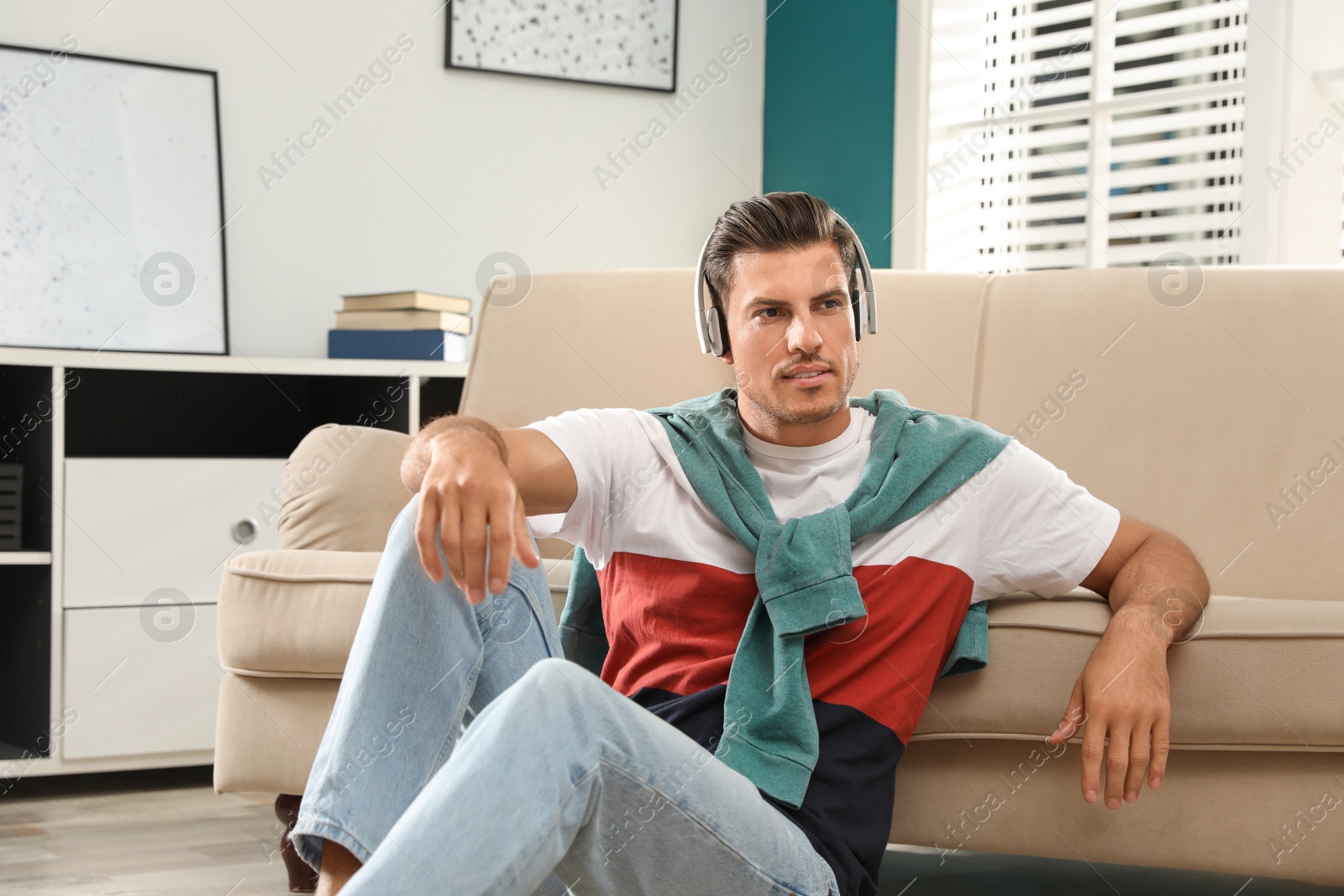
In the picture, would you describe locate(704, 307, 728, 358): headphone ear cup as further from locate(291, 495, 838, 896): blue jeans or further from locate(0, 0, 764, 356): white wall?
locate(0, 0, 764, 356): white wall

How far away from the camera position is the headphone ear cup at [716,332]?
146 centimetres

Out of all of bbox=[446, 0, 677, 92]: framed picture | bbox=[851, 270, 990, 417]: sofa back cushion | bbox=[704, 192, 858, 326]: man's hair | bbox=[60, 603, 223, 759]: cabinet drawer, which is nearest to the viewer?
bbox=[704, 192, 858, 326]: man's hair

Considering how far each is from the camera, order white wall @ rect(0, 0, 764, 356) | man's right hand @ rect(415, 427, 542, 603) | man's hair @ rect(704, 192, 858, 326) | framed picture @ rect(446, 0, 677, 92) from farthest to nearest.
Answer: framed picture @ rect(446, 0, 677, 92) → white wall @ rect(0, 0, 764, 356) → man's hair @ rect(704, 192, 858, 326) → man's right hand @ rect(415, 427, 542, 603)

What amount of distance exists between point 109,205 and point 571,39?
1.22 meters

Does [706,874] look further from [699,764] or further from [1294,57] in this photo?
[1294,57]

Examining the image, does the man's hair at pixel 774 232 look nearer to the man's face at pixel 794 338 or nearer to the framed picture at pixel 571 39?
the man's face at pixel 794 338

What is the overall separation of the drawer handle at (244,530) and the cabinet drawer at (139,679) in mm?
143

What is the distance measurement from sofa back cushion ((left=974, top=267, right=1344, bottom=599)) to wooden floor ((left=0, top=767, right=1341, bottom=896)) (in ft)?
1.62

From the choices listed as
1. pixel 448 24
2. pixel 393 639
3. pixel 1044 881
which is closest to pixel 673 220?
pixel 448 24

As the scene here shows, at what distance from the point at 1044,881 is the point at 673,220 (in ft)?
6.69

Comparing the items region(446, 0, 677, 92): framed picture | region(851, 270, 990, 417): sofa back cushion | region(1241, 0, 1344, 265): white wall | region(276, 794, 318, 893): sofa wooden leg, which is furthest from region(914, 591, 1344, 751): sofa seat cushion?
region(446, 0, 677, 92): framed picture

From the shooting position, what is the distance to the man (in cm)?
94

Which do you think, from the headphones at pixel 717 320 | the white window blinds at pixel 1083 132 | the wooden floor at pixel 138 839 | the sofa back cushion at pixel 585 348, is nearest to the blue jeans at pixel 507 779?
the headphones at pixel 717 320

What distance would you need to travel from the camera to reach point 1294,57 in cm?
246
